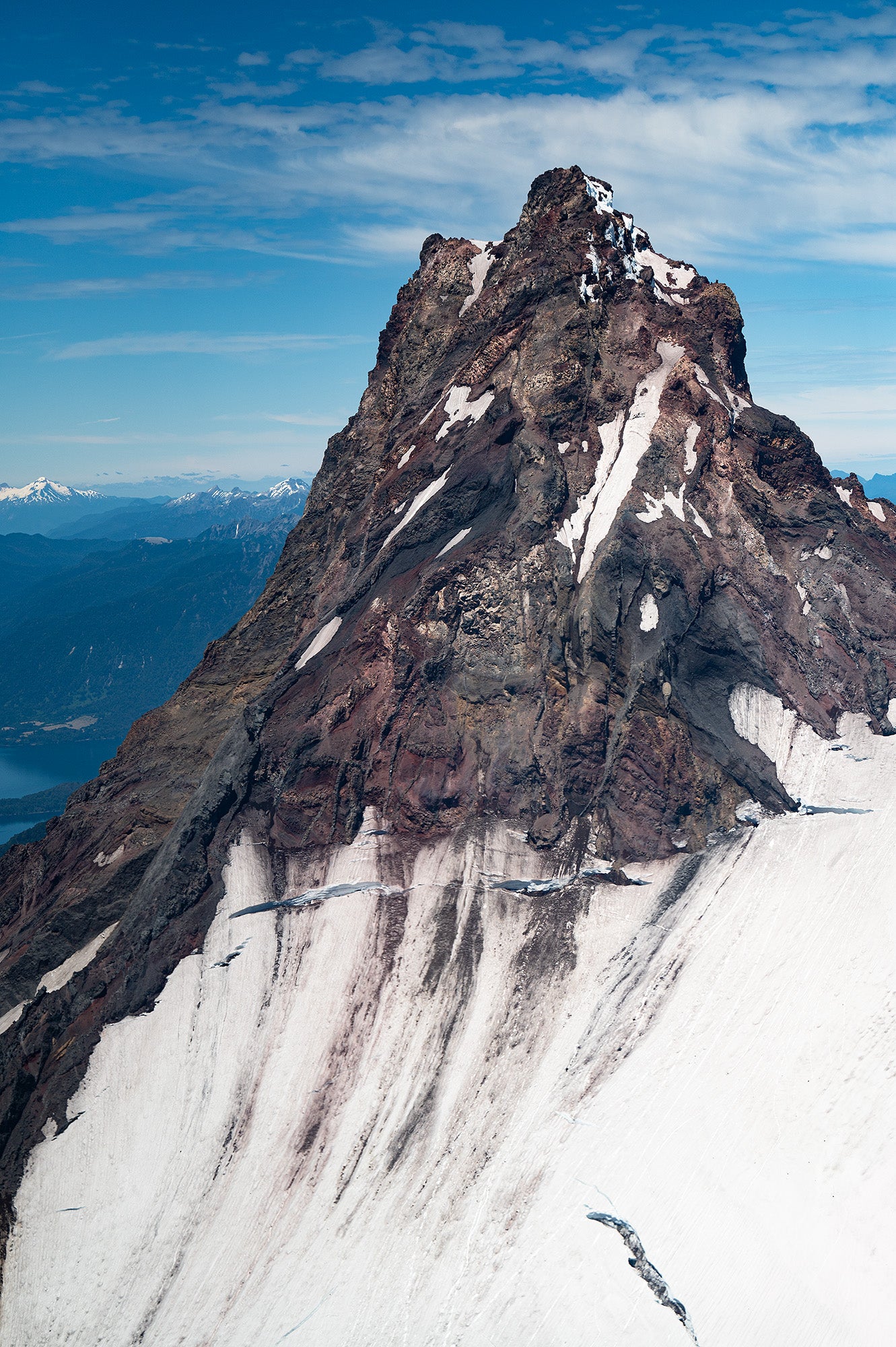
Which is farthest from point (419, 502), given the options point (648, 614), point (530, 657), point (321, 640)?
point (648, 614)

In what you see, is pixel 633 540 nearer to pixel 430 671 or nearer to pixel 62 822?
pixel 430 671

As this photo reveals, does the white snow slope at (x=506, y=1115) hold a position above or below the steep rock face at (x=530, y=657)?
below

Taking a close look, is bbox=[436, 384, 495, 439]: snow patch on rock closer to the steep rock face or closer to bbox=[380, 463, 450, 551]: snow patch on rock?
the steep rock face

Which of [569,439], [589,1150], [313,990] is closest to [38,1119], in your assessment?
[313,990]

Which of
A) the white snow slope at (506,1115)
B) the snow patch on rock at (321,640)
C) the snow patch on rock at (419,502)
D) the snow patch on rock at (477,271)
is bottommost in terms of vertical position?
the white snow slope at (506,1115)

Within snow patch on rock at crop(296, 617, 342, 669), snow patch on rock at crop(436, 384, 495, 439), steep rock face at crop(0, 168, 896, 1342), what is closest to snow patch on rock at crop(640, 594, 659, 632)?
steep rock face at crop(0, 168, 896, 1342)

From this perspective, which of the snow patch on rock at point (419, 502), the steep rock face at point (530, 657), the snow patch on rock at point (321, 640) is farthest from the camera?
the snow patch on rock at point (321, 640)

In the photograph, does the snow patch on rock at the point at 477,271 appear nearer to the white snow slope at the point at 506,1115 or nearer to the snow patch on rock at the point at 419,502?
the snow patch on rock at the point at 419,502

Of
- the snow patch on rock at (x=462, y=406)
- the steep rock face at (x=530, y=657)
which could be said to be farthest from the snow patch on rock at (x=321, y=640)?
the snow patch on rock at (x=462, y=406)
